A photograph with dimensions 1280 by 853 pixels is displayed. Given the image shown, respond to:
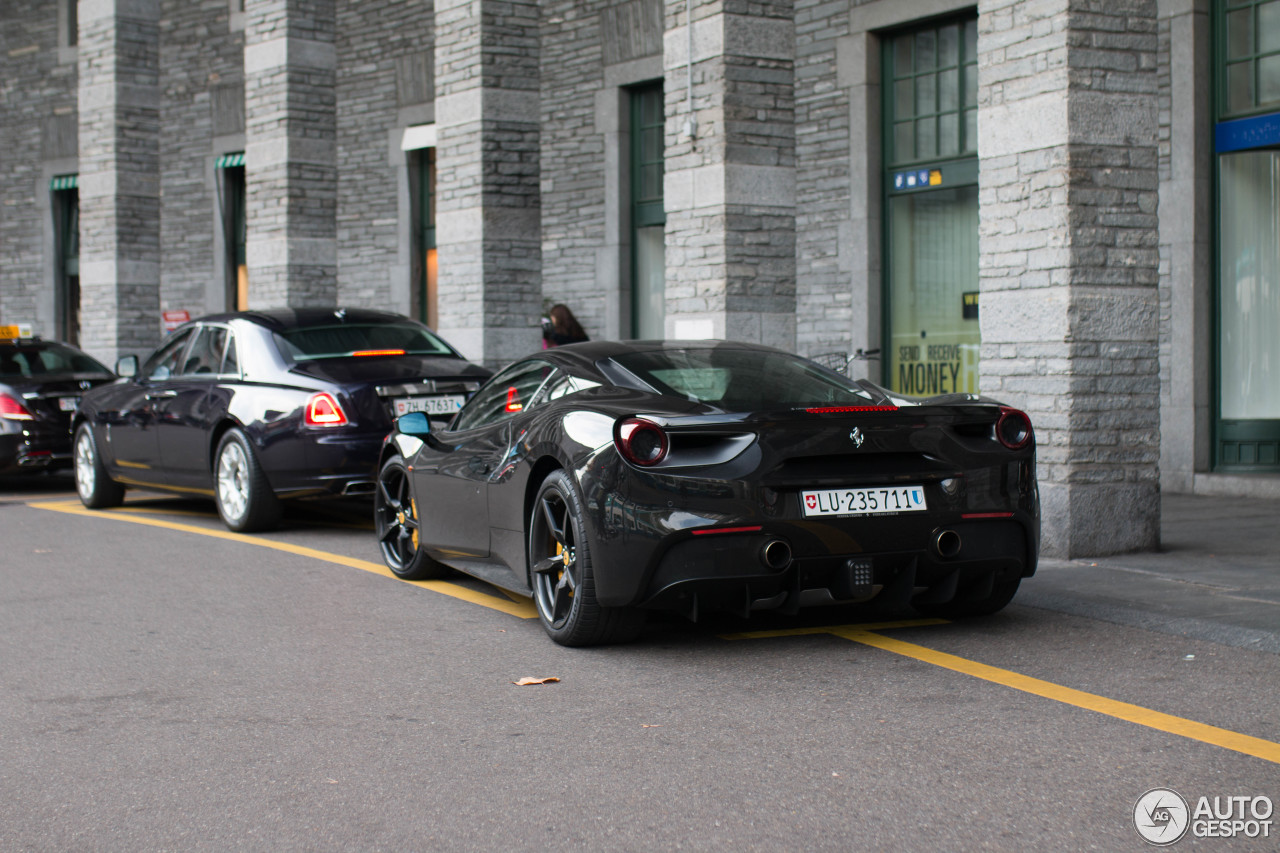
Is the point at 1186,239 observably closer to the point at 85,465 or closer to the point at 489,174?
the point at 489,174

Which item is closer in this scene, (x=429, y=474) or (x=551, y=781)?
(x=551, y=781)

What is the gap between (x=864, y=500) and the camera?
5555mm

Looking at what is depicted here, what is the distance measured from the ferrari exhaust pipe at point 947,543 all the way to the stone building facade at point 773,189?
2907 mm

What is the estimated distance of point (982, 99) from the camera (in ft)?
30.0

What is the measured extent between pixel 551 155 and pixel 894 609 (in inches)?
555

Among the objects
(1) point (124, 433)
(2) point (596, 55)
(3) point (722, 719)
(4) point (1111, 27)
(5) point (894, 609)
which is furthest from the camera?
(2) point (596, 55)

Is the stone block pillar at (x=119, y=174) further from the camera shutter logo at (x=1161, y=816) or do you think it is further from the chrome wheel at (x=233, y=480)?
the camera shutter logo at (x=1161, y=816)

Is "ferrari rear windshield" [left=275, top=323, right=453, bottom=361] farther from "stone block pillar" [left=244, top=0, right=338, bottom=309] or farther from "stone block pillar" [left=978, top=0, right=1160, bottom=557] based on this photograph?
"stone block pillar" [left=244, top=0, right=338, bottom=309]

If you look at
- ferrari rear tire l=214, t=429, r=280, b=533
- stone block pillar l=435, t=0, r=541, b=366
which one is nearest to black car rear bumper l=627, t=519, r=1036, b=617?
ferrari rear tire l=214, t=429, r=280, b=533

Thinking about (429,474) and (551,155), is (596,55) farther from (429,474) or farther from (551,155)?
(429,474)

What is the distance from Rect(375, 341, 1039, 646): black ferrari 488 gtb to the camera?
17.8 feet

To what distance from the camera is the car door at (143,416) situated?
10977 millimetres

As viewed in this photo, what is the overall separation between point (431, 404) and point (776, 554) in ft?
15.4

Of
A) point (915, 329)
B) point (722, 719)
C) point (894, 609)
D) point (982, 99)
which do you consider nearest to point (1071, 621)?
point (894, 609)
